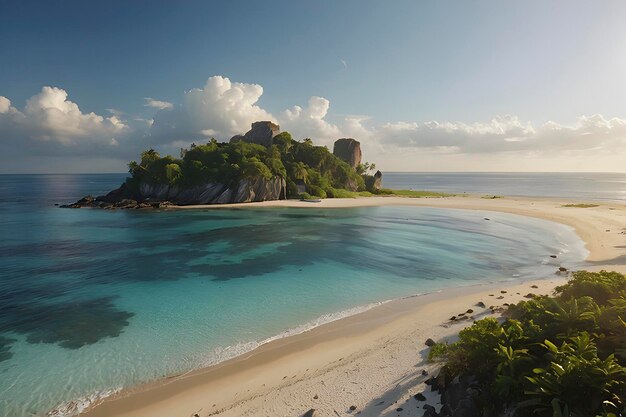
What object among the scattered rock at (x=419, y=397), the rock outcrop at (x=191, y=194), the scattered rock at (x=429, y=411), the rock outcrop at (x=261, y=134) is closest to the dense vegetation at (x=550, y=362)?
the scattered rock at (x=419, y=397)

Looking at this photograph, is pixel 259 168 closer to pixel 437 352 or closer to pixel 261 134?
pixel 261 134

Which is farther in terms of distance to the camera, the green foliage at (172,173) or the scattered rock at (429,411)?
the green foliage at (172,173)

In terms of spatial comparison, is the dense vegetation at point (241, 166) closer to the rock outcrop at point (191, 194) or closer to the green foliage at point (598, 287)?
the rock outcrop at point (191, 194)

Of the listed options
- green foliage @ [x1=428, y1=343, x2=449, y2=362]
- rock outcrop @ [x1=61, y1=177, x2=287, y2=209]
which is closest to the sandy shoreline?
green foliage @ [x1=428, y1=343, x2=449, y2=362]

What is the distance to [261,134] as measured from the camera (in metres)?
112

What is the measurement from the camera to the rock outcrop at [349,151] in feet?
447

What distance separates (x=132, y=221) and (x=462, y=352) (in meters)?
59.0

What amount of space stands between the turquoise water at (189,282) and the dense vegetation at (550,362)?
9002 mm

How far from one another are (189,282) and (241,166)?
66.2 meters

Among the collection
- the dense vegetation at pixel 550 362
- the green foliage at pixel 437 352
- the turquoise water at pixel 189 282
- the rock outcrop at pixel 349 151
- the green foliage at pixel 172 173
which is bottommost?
the turquoise water at pixel 189 282

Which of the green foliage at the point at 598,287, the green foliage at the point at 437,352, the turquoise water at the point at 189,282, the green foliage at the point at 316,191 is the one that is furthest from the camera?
the green foliage at the point at 316,191

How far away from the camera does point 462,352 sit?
10578mm

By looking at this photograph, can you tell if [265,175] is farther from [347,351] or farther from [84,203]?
[347,351]

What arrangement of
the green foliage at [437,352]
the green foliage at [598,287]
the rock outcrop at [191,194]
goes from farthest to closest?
the rock outcrop at [191,194], the green foliage at [598,287], the green foliage at [437,352]
